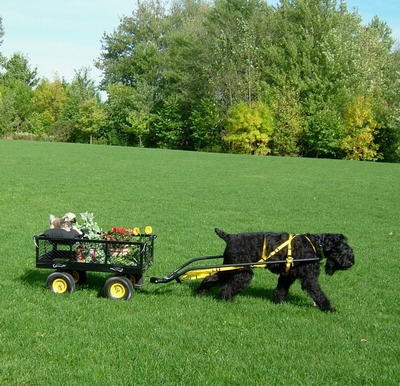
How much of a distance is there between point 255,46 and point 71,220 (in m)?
48.7

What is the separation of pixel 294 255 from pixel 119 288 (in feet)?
7.62

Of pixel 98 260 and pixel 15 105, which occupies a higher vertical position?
pixel 15 105

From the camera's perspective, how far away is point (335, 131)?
156ft

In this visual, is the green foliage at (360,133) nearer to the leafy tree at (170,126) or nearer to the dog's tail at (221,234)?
the leafy tree at (170,126)

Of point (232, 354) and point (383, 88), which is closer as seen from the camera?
point (232, 354)

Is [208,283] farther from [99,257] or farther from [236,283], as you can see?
[99,257]

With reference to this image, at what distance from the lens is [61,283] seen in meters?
6.55

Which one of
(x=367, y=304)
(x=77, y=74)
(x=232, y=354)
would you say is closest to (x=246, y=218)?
(x=367, y=304)

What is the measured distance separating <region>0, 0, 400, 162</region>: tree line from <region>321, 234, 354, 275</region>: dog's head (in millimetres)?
42301

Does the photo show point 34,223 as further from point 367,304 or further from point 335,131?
point 335,131

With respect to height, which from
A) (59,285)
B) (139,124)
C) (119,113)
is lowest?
(59,285)

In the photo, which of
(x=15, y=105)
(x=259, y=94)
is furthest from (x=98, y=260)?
(x=15, y=105)

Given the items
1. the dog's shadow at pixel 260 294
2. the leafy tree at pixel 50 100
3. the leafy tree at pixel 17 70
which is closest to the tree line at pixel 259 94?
the leafy tree at pixel 50 100

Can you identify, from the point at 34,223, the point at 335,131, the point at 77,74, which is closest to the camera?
the point at 34,223
